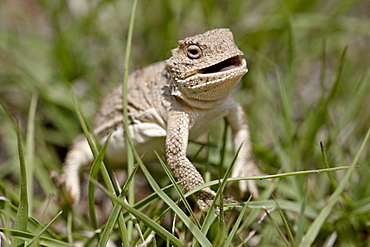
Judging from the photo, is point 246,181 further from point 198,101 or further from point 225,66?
point 225,66

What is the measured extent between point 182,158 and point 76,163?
1438mm

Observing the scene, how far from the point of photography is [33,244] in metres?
2.66

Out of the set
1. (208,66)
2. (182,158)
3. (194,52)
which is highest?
(194,52)

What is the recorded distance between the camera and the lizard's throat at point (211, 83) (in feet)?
A: 9.90

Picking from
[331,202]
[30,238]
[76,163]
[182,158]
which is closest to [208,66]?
[182,158]

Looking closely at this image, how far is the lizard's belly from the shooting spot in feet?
11.7

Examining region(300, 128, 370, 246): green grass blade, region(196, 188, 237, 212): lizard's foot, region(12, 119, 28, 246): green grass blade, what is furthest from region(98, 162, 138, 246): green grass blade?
region(300, 128, 370, 246): green grass blade

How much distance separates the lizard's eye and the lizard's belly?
0.71 metres

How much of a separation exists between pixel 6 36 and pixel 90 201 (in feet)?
11.0

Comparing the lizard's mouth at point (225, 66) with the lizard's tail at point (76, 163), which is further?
the lizard's tail at point (76, 163)

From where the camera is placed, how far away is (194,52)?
313 centimetres

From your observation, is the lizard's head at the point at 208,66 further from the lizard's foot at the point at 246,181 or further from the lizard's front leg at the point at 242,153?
the lizard's foot at the point at 246,181

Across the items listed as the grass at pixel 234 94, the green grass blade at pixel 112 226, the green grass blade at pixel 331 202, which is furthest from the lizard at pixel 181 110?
the green grass blade at pixel 331 202

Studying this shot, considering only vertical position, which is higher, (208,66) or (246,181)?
(208,66)
